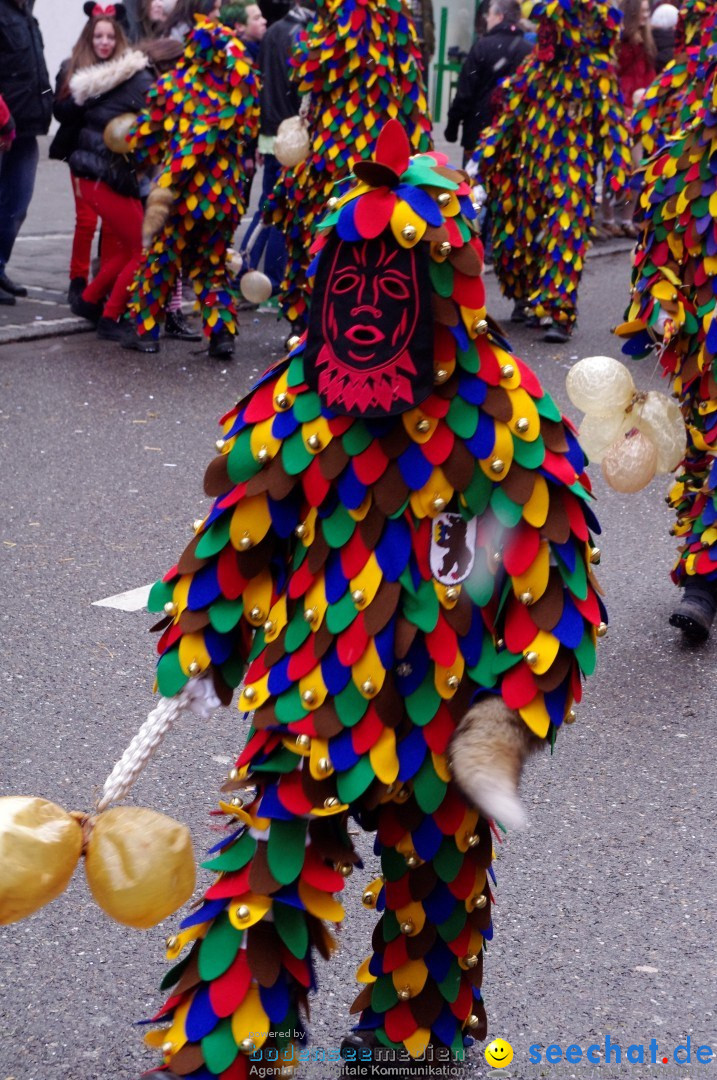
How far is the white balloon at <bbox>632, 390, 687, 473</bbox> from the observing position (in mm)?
3990

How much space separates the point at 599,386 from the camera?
384 cm

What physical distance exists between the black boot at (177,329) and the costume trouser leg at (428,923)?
6.78 meters

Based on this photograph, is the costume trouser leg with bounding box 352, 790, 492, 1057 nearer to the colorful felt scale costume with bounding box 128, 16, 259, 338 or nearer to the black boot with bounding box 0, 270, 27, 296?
the colorful felt scale costume with bounding box 128, 16, 259, 338

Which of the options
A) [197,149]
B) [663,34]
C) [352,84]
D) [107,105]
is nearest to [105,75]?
[107,105]

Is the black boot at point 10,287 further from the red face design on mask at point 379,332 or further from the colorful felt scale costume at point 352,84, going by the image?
the red face design on mask at point 379,332

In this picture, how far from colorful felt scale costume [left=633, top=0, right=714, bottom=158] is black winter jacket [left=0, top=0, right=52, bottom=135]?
3361mm

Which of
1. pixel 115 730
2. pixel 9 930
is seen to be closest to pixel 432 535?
pixel 9 930

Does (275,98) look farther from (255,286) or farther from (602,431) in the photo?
(602,431)

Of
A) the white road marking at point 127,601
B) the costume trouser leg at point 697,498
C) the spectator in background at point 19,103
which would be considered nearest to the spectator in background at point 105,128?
the spectator in background at point 19,103

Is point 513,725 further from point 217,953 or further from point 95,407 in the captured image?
point 95,407

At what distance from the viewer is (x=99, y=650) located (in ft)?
14.5

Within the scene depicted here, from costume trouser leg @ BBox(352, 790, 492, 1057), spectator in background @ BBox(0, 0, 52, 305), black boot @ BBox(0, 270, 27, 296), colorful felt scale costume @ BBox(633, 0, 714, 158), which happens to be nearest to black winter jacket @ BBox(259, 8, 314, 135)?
spectator in background @ BBox(0, 0, 52, 305)

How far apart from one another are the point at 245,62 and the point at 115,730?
15.9ft

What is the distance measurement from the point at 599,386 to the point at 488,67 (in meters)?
7.55
